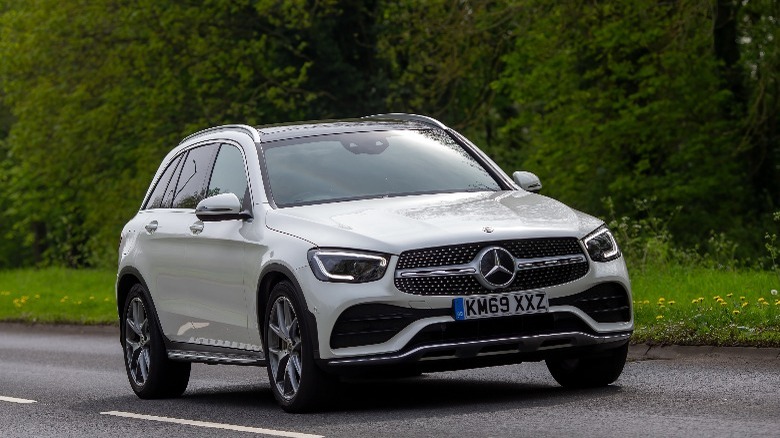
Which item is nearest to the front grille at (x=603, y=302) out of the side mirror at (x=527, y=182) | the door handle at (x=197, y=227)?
the side mirror at (x=527, y=182)

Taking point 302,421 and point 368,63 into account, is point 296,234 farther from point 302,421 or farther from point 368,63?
point 368,63

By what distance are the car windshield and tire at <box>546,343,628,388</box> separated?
48.1 inches

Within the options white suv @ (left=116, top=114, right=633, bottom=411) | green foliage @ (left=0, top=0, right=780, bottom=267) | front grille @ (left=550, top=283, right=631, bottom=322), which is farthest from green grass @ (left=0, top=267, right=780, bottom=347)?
green foliage @ (left=0, top=0, right=780, bottom=267)

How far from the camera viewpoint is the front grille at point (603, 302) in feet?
31.5

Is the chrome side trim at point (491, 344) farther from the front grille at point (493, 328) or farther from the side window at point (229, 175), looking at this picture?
the side window at point (229, 175)

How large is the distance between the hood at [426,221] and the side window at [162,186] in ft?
8.40

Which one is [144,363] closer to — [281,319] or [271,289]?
[271,289]

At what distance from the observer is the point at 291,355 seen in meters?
9.74

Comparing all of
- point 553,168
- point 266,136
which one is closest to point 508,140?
point 553,168

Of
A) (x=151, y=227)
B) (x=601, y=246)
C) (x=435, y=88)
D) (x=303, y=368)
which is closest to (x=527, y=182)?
(x=601, y=246)

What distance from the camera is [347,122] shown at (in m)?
11.5

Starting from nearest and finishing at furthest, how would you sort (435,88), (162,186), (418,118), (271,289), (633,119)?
(271,289) → (418,118) → (162,186) → (633,119) → (435,88)

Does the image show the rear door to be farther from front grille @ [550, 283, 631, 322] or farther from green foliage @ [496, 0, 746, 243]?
green foliage @ [496, 0, 746, 243]

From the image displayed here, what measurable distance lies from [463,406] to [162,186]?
397cm
